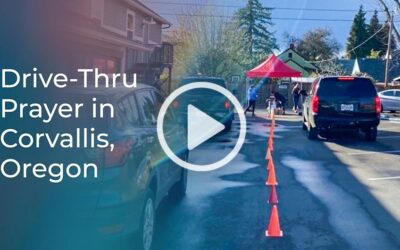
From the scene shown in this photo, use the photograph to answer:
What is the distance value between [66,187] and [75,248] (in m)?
0.48

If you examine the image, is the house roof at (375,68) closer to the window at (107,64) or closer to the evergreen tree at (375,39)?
the evergreen tree at (375,39)

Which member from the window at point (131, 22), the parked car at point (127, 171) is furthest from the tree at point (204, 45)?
the parked car at point (127, 171)

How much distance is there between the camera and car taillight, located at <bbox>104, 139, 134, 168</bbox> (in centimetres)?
412

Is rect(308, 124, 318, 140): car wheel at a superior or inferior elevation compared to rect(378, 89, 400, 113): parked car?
inferior

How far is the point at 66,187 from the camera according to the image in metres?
4.10

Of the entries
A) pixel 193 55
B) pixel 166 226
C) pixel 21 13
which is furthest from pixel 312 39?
pixel 166 226

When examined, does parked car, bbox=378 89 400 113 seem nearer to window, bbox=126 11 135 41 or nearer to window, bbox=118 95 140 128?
window, bbox=126 11 135 41

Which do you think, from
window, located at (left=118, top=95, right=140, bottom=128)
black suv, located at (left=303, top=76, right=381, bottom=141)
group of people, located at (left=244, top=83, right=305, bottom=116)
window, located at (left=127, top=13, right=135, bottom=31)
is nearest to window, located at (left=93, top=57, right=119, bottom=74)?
window, located at (left=127, top=13, right=135, bottom=31)

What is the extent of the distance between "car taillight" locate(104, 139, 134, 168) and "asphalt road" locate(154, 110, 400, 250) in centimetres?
148

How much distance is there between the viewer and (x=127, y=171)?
428 centimetres

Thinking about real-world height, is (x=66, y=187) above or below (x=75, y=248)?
above

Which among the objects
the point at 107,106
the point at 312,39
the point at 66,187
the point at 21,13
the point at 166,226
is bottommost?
the point at 166,226

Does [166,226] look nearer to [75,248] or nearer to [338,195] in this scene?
[75,248]

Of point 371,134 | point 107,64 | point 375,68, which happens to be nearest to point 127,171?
point 371,134
